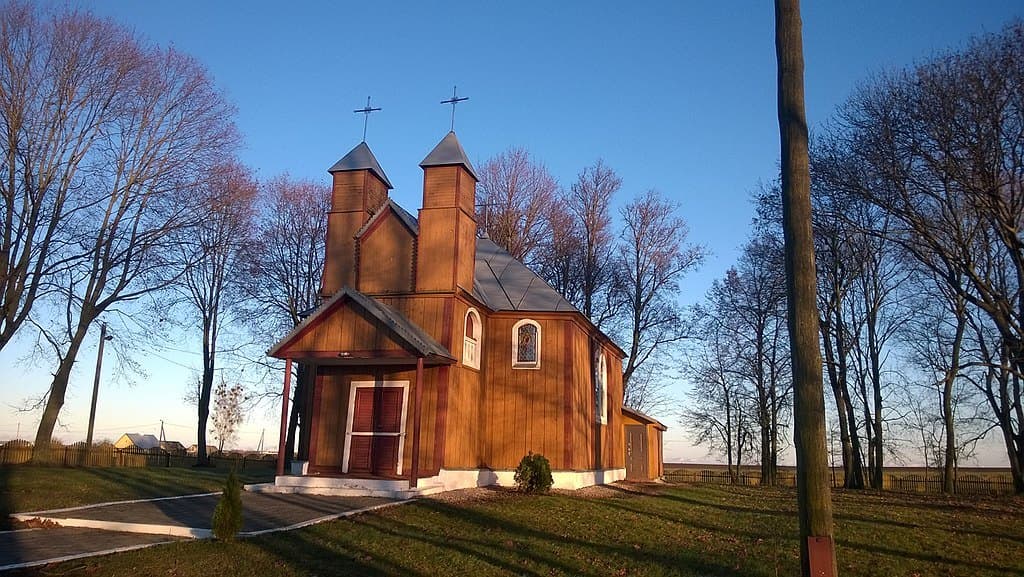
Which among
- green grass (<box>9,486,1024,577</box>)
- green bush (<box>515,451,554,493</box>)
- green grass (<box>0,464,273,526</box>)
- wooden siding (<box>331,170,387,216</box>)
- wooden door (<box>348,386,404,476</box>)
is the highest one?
wooden siding (<box>331,170,387,216</box>)

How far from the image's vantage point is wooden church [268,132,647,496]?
1659cm

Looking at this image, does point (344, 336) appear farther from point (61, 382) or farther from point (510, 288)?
point (61, 382)

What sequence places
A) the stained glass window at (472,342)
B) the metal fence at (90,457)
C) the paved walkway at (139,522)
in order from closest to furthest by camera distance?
the paved walkway at (139,522) → the stained glass window at (472,342) → the metal fence at (90,457)

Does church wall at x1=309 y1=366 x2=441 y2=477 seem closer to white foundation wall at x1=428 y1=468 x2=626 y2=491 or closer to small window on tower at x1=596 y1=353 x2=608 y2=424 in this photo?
white foundation wall at x1=428 y1=468 x2=626 y2=491

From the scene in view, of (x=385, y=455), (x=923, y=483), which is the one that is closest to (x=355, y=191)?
(x=385, y=455)

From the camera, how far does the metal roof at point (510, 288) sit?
2005 centimetres

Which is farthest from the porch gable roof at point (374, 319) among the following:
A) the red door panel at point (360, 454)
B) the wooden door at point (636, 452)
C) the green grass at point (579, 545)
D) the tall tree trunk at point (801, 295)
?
the wooden door at point (636, 452)

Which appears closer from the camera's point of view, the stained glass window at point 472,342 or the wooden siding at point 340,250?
the stained glass window at point 472,342

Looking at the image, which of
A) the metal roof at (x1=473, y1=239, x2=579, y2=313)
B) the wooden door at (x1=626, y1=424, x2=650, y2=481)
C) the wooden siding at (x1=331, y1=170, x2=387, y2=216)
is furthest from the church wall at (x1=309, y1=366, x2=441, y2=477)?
the wooden door at (x1=626, y1=424, x2=650, y2=481)

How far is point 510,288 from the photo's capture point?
832 inches

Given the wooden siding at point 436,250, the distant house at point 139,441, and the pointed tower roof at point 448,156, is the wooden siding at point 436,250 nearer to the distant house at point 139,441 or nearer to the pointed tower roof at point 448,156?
the pointed tower roof at point 448,156

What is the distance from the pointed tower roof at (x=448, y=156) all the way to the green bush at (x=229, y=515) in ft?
36.4

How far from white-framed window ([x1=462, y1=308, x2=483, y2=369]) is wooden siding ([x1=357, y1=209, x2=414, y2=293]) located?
1.81 m

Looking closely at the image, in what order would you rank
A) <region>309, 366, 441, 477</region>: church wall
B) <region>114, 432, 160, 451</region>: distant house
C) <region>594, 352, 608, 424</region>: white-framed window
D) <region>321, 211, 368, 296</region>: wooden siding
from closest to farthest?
<region>309, 366, 441, 477</region>: church wall < <region>321, 211, 368, 296</region>: wooden siding < <region>594, 352, 608, 424</region>: white-framed window < <region>114, 432, 160, 451</region>: distant house
